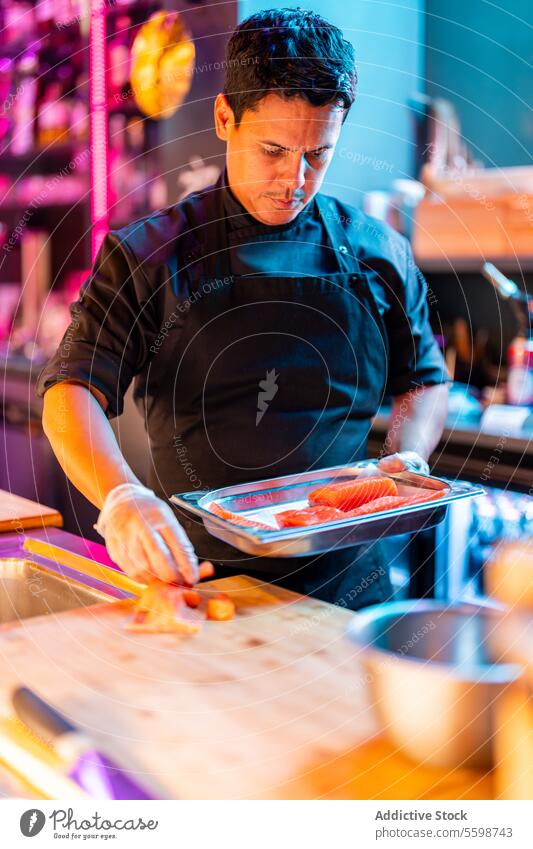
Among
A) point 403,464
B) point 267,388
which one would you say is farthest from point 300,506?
point 267,388

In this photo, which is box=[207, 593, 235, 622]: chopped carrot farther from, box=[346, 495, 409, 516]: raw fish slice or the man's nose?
the man's nose

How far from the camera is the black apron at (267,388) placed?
4.11ft

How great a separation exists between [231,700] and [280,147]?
705 mm

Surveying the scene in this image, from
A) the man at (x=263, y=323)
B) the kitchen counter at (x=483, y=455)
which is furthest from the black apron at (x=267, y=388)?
the kitchen counter at (x=483, y=455)

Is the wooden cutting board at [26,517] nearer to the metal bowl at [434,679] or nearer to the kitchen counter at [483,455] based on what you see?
the metal bowl at [434,679]

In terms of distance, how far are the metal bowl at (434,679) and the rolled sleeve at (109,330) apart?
0.56 meters

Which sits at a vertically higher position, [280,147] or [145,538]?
[280,147]

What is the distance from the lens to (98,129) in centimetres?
292

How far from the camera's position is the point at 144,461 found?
2.24m

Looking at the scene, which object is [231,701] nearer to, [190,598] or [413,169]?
[190,598]

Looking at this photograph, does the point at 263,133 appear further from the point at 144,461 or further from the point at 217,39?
the point at 217,39

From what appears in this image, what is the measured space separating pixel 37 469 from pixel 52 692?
7.42 ft

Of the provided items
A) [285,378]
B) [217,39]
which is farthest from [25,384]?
[285,378]

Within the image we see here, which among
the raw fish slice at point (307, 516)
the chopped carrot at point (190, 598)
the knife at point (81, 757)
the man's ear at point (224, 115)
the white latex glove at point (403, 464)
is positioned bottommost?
the knife at point (81, 757)
